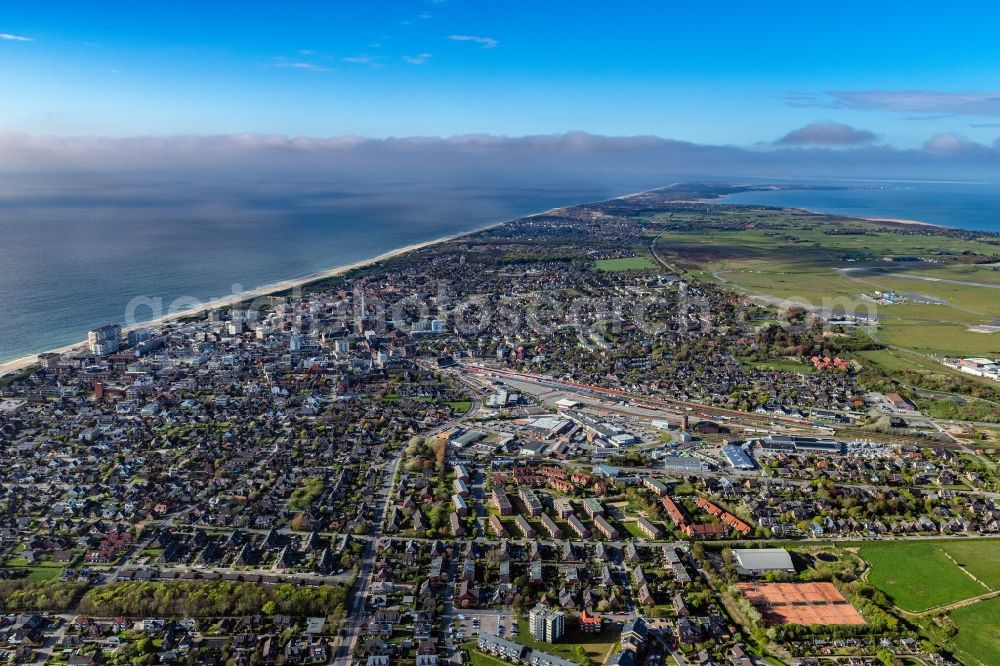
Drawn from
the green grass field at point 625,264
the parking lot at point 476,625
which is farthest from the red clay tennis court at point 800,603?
the green grass field at point 625,264

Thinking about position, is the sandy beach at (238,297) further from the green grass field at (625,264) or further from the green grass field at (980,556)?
the green grass field at (980,556)

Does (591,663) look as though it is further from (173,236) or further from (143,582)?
(173,236)

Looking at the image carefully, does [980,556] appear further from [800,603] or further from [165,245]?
[165,245]

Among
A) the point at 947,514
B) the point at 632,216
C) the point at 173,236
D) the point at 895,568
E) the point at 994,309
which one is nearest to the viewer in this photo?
the point at 895,568

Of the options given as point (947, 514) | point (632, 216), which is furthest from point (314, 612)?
point (632, 216)

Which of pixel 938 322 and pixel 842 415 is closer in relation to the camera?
pixel 842 415

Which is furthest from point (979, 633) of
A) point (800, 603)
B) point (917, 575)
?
point (800, 603)
